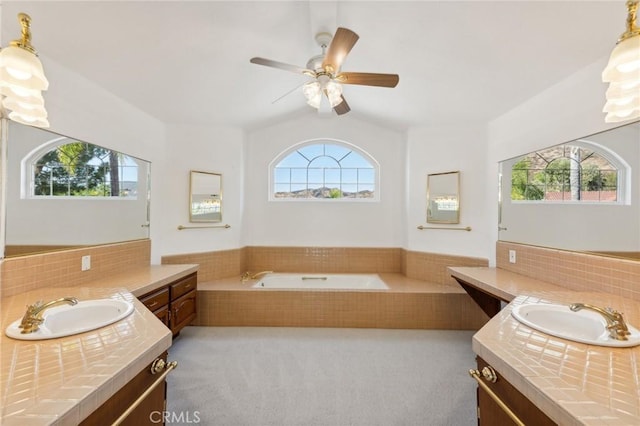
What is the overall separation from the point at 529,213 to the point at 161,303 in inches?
136

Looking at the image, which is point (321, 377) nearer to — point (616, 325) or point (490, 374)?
point (490, 374)

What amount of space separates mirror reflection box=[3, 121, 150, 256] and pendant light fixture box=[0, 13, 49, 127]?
0.63m

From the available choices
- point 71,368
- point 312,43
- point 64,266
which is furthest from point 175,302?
point 312,43

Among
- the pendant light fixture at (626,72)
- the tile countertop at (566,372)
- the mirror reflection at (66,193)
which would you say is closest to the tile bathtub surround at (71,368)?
the mirror reflection at (66,193)

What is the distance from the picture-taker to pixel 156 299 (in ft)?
7.36

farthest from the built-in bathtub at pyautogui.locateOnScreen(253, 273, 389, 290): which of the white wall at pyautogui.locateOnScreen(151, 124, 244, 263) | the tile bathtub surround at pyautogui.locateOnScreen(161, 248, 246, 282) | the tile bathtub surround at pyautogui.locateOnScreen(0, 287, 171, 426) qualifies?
the tile bathtub surround at pyautogui.locateOnScreen(0, 287, 171, 426)

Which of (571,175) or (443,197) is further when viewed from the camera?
(443,197)

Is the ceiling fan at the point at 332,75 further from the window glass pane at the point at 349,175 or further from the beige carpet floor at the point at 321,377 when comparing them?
the beige carpet floor at the point at 321,377

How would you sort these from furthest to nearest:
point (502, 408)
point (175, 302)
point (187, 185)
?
point (187, 185) → point (175, 302) → point (502, 408)

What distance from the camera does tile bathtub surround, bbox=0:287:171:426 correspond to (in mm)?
646

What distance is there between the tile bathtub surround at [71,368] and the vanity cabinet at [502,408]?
1244 millimetres

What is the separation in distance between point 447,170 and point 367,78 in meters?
2.04

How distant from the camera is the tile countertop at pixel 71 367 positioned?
647mm

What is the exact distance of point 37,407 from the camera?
0.65 meters
